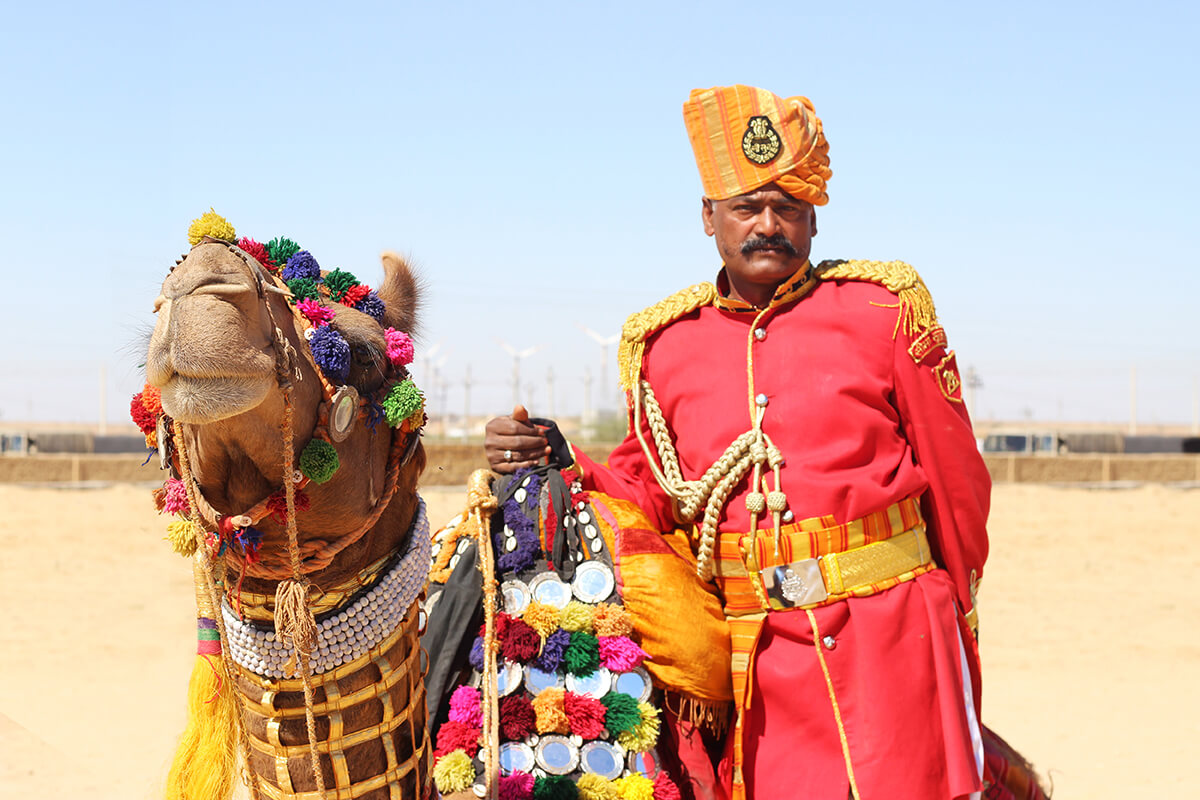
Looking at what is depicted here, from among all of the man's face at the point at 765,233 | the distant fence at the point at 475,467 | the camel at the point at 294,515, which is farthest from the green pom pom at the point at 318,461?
the distant fence at the point at 475,467

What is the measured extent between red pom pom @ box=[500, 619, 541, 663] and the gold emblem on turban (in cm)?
158

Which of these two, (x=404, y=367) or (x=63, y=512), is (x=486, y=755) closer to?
(x=404, y=367)

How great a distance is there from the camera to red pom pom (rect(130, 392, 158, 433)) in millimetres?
2033

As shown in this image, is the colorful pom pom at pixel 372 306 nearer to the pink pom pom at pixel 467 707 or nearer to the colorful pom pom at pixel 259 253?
the colorful pom pom at pixel 259 253

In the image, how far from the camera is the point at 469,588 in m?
3.19

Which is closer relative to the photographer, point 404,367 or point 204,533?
point 204,533

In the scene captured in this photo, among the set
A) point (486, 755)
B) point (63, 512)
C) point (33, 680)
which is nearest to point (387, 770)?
point (486, 755)

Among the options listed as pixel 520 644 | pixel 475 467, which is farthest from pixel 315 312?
pixel 475 467

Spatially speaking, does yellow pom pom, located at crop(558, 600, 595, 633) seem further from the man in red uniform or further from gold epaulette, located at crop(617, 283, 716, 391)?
gold epaulette, located at crop(617, 283, 716, 391)

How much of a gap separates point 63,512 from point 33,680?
32.8 ft

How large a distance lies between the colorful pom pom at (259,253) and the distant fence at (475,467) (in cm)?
1806

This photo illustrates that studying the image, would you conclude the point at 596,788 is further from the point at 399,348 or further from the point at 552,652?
the point at 399,348

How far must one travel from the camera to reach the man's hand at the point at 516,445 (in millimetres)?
3424

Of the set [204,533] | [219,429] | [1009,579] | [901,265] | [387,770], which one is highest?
[901,265]
